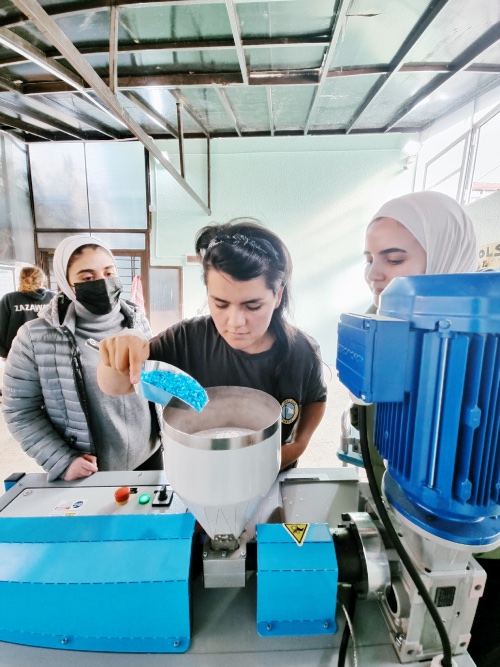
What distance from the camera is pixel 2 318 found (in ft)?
9.83

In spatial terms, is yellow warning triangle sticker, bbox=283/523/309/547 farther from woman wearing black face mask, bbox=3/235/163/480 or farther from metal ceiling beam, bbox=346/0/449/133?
metal ceiling beam, bbox=346/0/449/133

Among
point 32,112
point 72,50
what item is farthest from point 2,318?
point 32,112

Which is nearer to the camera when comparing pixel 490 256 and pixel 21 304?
pixel 490 256

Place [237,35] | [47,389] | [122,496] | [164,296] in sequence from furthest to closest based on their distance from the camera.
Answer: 1. [164,296]
2. [237,35]
3. [47,389]
4. [122,496]

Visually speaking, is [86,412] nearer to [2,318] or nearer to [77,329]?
[77,329]

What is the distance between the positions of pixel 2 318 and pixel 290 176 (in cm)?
424

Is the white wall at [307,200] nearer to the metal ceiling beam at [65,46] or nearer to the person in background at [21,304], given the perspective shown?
the person in background at [21,304]

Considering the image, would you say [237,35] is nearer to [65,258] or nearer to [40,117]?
[65,258]

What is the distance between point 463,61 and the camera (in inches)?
111

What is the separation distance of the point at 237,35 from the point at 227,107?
1.39m

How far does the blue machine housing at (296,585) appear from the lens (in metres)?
0.47

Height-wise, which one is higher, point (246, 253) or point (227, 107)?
point (227, 107)

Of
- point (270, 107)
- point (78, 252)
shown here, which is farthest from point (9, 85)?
point (78, 252)

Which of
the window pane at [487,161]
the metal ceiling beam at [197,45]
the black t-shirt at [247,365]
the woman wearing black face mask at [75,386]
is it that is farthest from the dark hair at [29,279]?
the window pane at [487,161]
